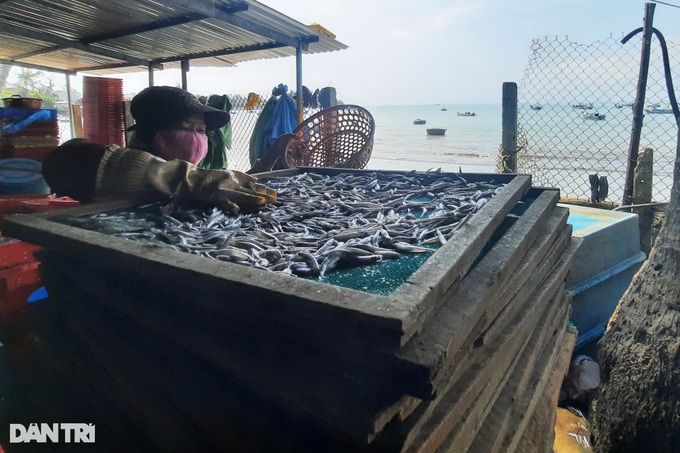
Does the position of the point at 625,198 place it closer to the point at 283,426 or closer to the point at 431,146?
the point at 283,426

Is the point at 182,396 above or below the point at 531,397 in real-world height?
above

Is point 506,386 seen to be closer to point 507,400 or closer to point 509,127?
point 507,400

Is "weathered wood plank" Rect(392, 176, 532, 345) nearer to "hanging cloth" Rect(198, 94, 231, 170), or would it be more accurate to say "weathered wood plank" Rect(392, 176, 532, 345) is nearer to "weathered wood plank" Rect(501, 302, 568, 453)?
"weathered wood plank" Rect(501, 302, 568, 453)

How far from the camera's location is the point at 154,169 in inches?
136

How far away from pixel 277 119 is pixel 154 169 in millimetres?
6180

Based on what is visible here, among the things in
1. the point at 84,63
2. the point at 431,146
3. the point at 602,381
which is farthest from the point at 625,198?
the point at 431,146

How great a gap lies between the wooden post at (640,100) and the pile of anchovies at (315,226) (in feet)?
8.56

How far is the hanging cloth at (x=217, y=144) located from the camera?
9.28 metres

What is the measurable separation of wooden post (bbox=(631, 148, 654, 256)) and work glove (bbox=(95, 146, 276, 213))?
202 inches

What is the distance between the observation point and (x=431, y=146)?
3806 centimetres

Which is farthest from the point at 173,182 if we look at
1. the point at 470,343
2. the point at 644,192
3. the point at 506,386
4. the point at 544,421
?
the point at 644,192

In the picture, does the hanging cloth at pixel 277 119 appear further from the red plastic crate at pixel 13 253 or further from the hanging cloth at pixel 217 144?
the red plastic crate at pixel 13 253

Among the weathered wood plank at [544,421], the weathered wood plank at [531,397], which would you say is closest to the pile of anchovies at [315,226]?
the weathered wood plank at [531,397]

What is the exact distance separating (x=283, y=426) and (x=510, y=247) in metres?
1.56
